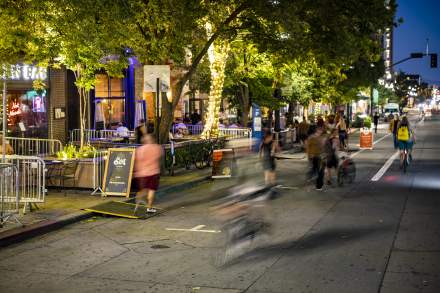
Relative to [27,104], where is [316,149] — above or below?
below

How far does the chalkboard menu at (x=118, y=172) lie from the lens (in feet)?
49.0

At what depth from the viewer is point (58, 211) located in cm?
1285

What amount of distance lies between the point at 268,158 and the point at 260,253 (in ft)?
18.0

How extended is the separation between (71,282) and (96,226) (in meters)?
4.03

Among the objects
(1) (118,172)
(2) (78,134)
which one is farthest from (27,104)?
(1) (118,172)

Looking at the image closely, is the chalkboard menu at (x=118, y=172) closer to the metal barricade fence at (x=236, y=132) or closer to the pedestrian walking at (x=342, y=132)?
the metal barricade fence at (x=236, y=132)

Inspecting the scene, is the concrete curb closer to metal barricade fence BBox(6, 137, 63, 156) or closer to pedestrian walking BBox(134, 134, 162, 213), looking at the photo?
pedestrian walking BBox(134, 134, 162, 213)

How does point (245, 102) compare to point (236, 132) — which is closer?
point (236, 132)

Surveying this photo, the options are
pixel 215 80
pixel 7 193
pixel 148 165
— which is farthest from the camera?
pixel 215 80

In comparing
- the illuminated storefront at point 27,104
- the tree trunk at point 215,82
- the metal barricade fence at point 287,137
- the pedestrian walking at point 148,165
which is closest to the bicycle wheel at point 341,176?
the pedestrian walking at point 148,165

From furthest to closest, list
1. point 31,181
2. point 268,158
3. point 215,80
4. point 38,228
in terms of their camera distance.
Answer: point 215,80 → point 268,158 → point 31,181 → point 38,228

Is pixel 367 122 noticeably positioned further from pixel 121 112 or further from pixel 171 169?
pixel 171 169

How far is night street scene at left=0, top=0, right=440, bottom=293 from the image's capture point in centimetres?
837

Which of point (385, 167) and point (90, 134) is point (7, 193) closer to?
point (385, 167)
